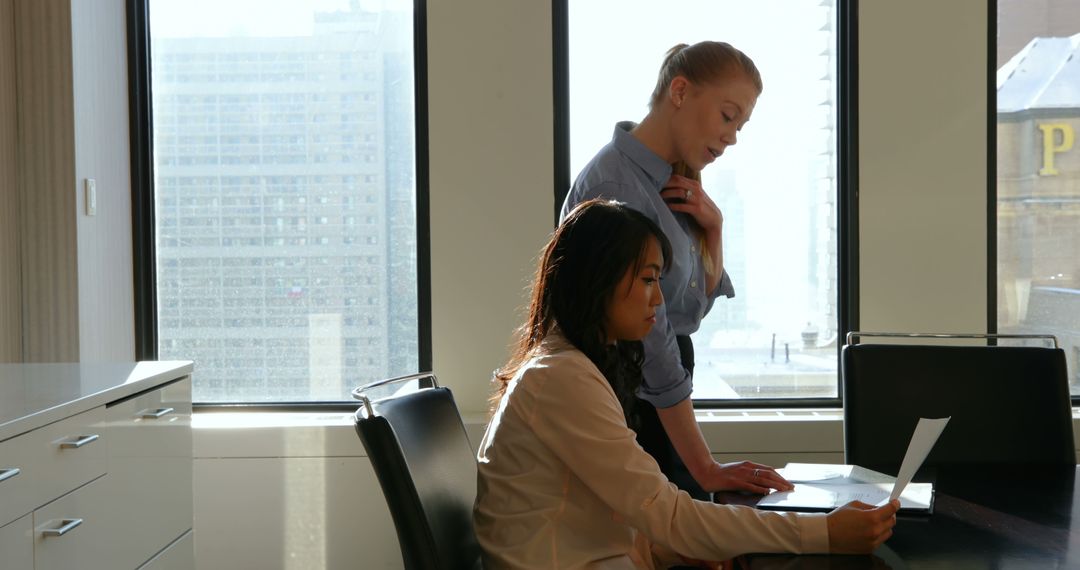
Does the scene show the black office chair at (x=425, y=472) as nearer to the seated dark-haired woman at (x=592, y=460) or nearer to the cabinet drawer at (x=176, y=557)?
the seated dark-haired woman at (x=592, y=460)

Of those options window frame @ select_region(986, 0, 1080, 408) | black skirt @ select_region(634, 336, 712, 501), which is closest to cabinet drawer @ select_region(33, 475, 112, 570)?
black skirt @ select_region(634, 336, 712, 501)

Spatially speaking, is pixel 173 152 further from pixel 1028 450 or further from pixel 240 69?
pixel 1028 450

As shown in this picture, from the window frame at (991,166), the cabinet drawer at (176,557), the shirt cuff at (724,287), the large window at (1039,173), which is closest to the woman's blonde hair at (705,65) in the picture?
the shirt cuff at (724,287)

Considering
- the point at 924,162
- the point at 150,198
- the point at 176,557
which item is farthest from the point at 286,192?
the point at 924,162

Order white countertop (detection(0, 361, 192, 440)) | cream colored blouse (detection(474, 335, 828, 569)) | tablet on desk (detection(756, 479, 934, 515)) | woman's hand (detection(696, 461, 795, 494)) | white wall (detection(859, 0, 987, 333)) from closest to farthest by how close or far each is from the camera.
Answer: cream colored blouse (detection(474, 335, 828, 569)), tablet on desk (detection(756, 479, 934, 515)), woman's hand (detection(696, 461, 795, 494)), white countertop (detection(0, 361, 192, 440)), white wall (detection(859, 0, 987, 333))

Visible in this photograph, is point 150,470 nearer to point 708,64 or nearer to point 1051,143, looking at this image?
point 708,64

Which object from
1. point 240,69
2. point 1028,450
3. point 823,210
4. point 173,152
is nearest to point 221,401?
point 173,152

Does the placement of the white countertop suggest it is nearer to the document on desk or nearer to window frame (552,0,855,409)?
the document on desk

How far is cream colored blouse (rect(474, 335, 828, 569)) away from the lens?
126cm

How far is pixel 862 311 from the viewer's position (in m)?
3.07

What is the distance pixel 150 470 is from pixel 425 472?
102 cm

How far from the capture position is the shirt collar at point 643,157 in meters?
1.80

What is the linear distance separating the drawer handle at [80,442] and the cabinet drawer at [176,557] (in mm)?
Result: 343

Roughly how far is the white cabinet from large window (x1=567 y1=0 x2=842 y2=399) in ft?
5.00
